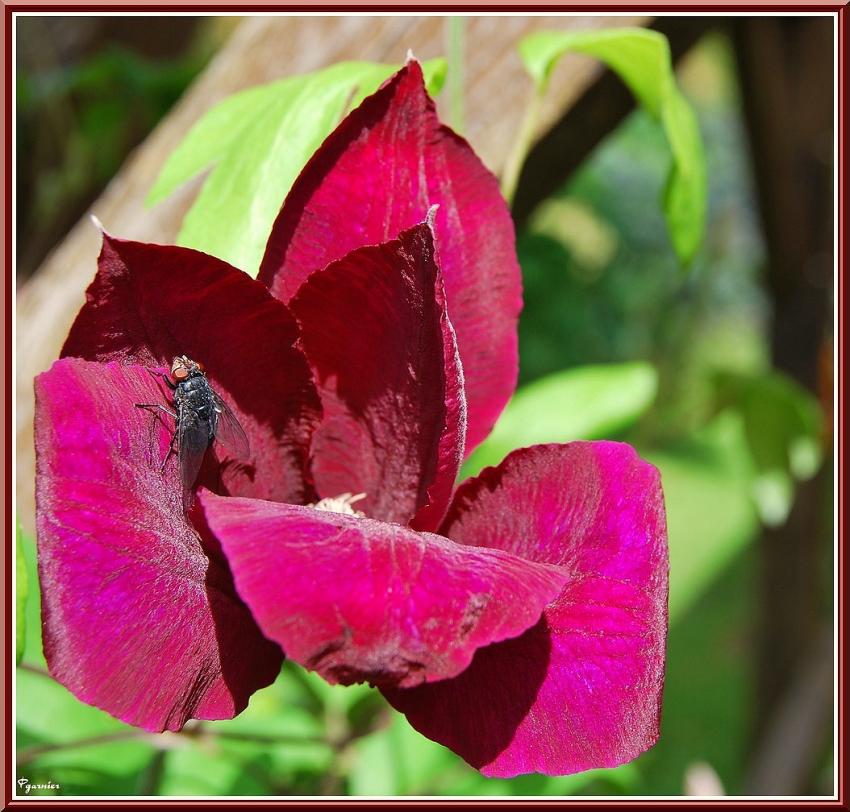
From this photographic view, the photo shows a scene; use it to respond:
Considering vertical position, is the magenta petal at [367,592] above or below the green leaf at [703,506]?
above

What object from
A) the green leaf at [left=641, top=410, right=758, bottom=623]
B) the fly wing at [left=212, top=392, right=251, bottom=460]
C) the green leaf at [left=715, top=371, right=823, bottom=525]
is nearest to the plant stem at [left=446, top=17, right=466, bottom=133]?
the fly wing at [left=212, top=392, right=251, bottom=460]

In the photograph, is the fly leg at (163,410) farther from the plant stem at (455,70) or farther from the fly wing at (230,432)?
the plant stem at (455,70)

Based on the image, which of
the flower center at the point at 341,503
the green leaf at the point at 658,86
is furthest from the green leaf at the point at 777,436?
A: the flower center at the point at 341,503

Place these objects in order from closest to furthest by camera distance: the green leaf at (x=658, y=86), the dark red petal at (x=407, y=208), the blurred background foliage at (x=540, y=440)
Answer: the dark red petal at (x=407, y=208) → the green leaf at (x=658, y=86) → the blurred background foliage at (x=540, y=440)

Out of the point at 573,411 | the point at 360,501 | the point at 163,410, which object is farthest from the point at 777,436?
the point at 163,410

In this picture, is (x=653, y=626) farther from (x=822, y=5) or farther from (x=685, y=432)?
(x=685, y=432)

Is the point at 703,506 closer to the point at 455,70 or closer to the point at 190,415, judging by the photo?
the point at 455,70
